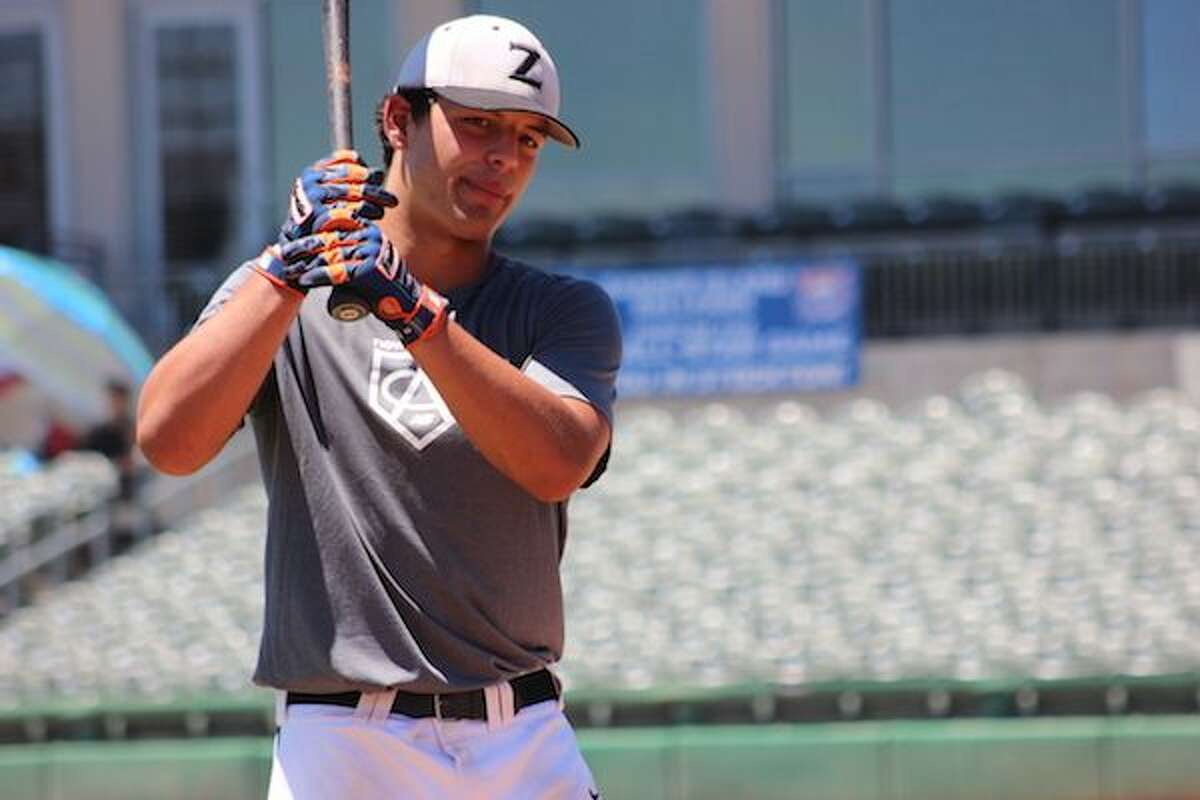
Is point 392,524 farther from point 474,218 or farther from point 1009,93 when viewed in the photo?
point 1009,93

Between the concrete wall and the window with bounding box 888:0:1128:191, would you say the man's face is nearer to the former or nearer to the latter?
the concrete wall

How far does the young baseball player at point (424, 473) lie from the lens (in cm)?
270

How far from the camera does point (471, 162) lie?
2.75 meters

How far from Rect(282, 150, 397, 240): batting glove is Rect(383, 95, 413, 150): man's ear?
0.25 metres

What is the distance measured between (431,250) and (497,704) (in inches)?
24.2

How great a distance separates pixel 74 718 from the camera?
386 inches

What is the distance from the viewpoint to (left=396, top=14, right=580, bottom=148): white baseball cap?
2.72m

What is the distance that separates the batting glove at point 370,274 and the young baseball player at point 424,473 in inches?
3.7

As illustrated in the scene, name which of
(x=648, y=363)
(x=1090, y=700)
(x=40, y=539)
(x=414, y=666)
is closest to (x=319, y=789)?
(x=414, y=666)

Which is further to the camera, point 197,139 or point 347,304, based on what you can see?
point 197,139

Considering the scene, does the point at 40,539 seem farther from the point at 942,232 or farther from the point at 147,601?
the point at 942,232

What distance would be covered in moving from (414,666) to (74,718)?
7.49 metres

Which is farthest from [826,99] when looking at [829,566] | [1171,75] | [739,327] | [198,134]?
[829,566]

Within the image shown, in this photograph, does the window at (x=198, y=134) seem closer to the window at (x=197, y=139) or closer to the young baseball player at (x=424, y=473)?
the window at (x=197, y=139)
